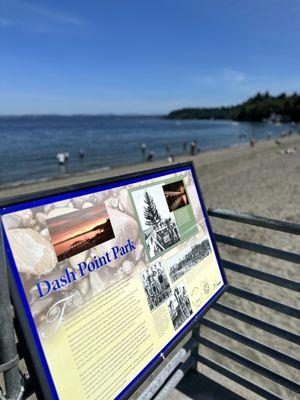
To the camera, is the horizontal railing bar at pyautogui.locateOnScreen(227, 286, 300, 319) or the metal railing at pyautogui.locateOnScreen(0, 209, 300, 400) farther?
the horizontal railing bar at pyautogui.locateOnScreen(227, 286, 300, 319)

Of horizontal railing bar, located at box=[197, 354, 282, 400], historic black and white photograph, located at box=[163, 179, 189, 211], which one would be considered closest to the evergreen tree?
historic black and white photograph, located at box=[163, 179, 189, 211]

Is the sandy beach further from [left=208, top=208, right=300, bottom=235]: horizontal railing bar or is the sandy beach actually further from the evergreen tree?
the evergreen tree

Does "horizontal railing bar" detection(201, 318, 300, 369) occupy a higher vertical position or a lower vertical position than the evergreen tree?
lower

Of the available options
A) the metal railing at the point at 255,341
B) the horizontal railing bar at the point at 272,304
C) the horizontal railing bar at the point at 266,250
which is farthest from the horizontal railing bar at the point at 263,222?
the horizontal railing bar at the point at 272,304

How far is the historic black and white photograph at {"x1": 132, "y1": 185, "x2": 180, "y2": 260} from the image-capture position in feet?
6.63

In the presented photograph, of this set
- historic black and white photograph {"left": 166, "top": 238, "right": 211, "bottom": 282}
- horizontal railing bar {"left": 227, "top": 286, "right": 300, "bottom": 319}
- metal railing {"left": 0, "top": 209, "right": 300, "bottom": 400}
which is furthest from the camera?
horizontal railing bar {"left": 227, "top": 286, "right": 300, "bottom": 319}

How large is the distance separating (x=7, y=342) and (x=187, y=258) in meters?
1.34

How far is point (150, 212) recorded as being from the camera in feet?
6.87

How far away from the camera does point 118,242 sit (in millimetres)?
1807

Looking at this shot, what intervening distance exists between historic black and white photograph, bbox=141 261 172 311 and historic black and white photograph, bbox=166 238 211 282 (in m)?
0.08

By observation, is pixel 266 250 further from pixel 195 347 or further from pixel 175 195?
pixel 195 347

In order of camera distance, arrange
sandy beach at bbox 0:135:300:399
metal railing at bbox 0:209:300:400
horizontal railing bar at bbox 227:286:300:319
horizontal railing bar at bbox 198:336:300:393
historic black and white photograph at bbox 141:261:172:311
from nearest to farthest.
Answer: historic black and white photograph at bbox 141:261:172:311
metal railing at bbox 0:209:300:400
horizontal railing bar at bbox 227:286:300:319
horizontal railing bar at bbox 198:336:300:393
sandy beach at bbox 0:135:300:399

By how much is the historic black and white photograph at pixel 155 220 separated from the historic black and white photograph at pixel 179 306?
0.33 meters

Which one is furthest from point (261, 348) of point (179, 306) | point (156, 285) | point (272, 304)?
point (156, 285)
